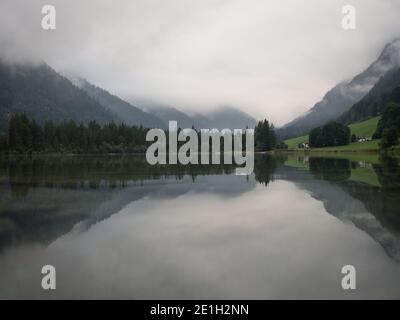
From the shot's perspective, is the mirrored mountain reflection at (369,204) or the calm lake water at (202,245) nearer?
the calm lake water at (202,245)

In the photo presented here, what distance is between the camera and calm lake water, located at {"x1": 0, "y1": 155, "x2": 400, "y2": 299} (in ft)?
49.1

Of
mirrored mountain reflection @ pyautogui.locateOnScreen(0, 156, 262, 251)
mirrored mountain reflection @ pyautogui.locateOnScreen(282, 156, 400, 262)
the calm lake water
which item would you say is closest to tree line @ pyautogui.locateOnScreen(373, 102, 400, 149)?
mirrored mountain reflection @ pyautogui.locateOnScreen(282, 156, 400, 262)

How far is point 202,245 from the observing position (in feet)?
67.7

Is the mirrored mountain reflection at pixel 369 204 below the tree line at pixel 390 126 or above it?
below

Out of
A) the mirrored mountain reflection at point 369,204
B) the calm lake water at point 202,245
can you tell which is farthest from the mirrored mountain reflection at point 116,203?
the calm lake water at point 202,245

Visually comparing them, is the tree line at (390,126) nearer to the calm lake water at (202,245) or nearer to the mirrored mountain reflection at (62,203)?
the mirrored mountain reflection at (62,203)

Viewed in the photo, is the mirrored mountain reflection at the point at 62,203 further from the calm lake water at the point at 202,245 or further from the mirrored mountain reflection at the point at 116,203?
the calm lake water at the point at 202,245

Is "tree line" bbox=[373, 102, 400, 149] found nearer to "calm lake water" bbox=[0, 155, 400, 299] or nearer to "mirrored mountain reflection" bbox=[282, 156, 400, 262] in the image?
"mirrored mountain reflection" bbox=[282, 156, 400, 262]

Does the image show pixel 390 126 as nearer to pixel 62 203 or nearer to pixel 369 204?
pixel 369 204

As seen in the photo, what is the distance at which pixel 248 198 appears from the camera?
36.6 m

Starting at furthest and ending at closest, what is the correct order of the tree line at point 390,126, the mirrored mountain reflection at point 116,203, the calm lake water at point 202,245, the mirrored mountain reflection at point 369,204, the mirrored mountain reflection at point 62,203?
1. the tree line at point 390,126
2. the mirrored mountain reflection at point 62,203
3. the mirrored mountain reflection at point 116,203
4. the mirrored mountain reflection at point 369,204
5. the calm lake water at point 202,245

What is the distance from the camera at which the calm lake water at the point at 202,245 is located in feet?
49.1

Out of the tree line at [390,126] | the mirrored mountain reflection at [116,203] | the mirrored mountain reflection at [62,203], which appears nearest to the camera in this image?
the mirrored mountain reflection at [116,203]
